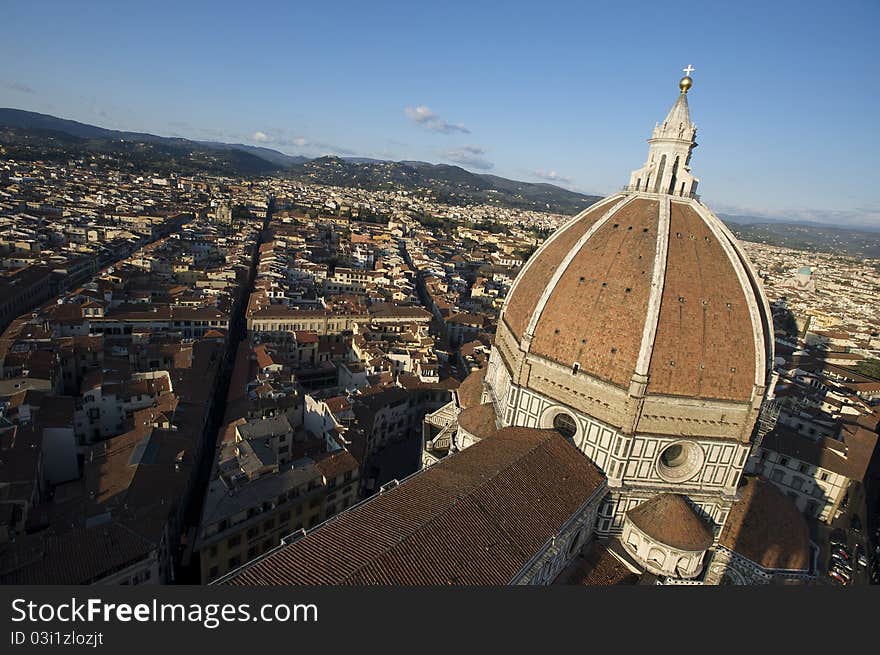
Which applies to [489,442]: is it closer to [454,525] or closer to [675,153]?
[454,525]

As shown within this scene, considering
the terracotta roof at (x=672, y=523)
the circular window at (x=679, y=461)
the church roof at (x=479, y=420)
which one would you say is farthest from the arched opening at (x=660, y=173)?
the terracotta roof at (x=672, y=523)

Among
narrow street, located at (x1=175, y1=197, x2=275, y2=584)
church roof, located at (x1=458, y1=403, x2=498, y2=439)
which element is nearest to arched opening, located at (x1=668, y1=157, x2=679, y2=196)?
church roof, located at (x1=458, y1=403, x2=498, y2=439)

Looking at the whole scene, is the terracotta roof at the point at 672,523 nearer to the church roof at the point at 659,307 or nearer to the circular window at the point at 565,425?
the circular window at the point at 565,425

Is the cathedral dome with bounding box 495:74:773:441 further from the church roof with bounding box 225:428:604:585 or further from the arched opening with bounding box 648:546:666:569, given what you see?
the arched opening with bounding box 648:546:666:569

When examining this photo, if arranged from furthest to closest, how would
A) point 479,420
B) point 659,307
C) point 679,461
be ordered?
point 479,420 < point 679,461 < point 659,307

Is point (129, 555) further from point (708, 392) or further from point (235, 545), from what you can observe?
point (708, 392)

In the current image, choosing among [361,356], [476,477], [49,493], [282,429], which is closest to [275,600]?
[476,477]

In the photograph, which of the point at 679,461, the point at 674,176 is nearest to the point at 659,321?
the point at 679,461
